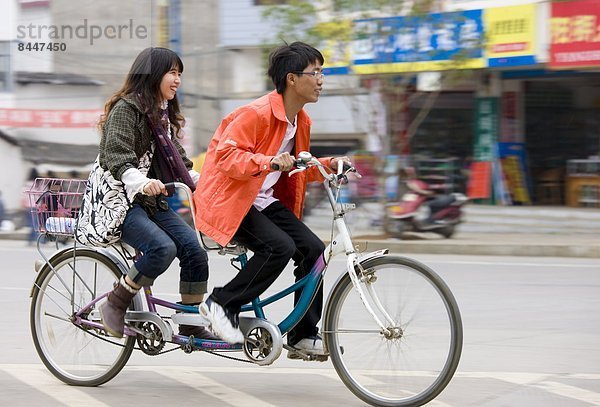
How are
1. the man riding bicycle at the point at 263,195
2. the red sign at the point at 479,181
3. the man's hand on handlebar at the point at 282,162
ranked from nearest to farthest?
the man's hand on handlebar at the point at 282,162, the man riding bicycle at the point at 263,195, the red sign at the point at 479,181

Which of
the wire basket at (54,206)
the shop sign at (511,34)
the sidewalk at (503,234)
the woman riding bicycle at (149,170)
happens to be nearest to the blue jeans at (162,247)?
the woman riding bicycle at (149,170)

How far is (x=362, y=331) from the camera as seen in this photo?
4617 millimetres

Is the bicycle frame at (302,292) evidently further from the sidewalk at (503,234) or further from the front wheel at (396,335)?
the sidewalk at (503,234)

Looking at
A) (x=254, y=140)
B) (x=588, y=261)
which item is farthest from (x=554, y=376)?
(x=588, y=261)

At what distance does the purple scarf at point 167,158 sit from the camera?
199 inches

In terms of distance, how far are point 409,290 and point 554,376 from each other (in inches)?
52.8

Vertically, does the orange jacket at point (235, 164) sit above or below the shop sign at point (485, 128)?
below

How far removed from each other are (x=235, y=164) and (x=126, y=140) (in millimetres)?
652

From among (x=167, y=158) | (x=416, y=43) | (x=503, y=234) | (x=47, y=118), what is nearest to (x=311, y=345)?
(x=167, y=158)

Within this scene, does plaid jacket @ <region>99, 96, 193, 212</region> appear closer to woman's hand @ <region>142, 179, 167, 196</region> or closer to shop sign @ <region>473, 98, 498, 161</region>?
woman's hand @ <region>142, 179, 167, 196</region>

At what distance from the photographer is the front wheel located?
14.6 feet

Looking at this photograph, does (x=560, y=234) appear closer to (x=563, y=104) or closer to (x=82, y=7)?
(x=563, y=104)

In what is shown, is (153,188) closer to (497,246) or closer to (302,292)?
(302,292)

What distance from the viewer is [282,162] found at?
14.5ft
